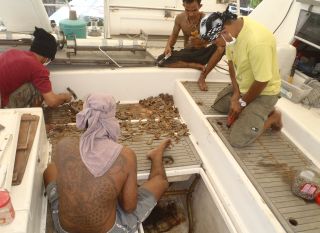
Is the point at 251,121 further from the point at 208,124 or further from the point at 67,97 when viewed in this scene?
the point at 67,97

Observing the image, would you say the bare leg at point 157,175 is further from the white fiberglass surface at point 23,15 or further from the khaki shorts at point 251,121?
the white fiberglass surface at point 23,15

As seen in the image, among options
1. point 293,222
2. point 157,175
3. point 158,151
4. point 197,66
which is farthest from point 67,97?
point 293,222

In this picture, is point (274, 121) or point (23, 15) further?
point (23, 15)

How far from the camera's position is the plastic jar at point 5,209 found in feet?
3.39

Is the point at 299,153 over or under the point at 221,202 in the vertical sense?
over

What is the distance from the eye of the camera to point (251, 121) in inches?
77.4

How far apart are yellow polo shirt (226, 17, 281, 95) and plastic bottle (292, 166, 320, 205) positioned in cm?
62

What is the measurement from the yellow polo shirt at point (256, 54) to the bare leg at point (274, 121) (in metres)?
0.18

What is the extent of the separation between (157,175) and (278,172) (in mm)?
768

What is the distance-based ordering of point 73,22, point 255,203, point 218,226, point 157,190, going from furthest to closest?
point 73,22 → point 218,226 → point 157,190 → point 255,203

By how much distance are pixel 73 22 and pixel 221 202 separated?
2183 mm

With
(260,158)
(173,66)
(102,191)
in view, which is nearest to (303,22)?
(173,66)

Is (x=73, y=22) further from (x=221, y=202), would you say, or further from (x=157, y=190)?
(x=221, y=202)

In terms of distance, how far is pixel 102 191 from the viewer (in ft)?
4.31
